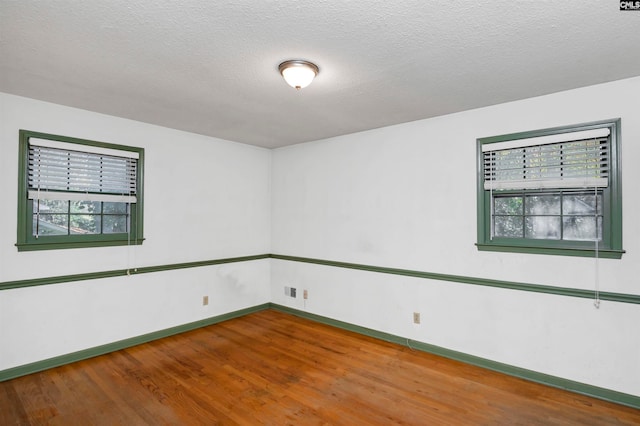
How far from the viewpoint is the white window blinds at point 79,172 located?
10.4 ft

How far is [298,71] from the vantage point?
7.64 ft

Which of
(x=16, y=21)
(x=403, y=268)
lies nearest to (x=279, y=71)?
(x=16, y=21)

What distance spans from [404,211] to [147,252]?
10.0 ft

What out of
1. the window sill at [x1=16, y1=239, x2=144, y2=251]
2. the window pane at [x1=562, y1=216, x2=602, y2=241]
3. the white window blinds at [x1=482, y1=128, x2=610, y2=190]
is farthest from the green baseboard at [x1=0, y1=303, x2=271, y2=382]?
the window pane at [x1=562, y1=216, x2=602, y2=241]

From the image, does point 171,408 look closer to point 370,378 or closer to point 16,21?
point 370,378

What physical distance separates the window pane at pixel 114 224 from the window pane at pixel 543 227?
423 cm

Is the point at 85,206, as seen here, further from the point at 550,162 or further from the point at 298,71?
the point at 550,162

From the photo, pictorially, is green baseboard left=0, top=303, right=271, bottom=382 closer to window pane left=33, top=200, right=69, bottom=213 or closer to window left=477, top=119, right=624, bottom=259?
window pane left=33, top=200, right=69, bottom=213

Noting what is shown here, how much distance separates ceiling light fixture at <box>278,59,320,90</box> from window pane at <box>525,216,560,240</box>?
240 centimetres

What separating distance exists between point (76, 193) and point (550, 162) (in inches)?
179

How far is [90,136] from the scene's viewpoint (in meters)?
3.48

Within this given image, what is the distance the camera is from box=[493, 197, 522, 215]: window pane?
125 inches

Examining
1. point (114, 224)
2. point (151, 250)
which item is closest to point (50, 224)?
point (114, 224)

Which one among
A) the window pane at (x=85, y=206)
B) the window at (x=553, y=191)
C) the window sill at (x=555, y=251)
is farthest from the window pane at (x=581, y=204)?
Result: the window pane at (x=85, y=206)
